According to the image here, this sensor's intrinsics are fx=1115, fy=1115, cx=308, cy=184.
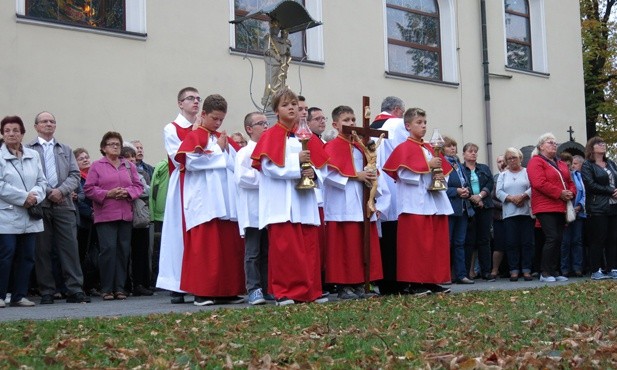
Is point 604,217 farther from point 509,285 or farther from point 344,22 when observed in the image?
point 344,22

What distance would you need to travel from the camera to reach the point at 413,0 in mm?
23250

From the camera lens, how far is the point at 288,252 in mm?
11016

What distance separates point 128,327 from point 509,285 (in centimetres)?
773

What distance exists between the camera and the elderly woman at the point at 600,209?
53.6 feet

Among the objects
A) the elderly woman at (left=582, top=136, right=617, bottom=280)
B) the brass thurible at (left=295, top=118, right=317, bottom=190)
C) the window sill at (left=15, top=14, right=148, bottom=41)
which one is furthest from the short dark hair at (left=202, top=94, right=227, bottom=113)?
the elderly woman at (left=582, top=136, right=617, bottom=280)

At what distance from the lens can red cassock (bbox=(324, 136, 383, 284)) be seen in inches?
466

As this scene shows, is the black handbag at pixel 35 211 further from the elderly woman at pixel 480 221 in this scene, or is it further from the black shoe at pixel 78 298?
the elderly woman at pixel 480 221

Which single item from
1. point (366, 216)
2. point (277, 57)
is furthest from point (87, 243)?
point (366, 216)

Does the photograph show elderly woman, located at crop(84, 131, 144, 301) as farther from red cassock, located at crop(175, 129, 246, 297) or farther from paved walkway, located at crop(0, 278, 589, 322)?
red cassock, located at crop(175, 129, 246, 297)

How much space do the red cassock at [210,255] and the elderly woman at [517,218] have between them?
5.60 metres

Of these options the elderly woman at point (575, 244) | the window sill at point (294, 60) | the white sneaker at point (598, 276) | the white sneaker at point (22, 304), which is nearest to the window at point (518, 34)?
the window sill at point (294, 60)

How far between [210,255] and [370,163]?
6.49 ft

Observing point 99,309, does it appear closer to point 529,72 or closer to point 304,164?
point 304,164

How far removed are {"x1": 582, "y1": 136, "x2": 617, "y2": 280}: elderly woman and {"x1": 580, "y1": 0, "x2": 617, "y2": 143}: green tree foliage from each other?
19.1 metres
